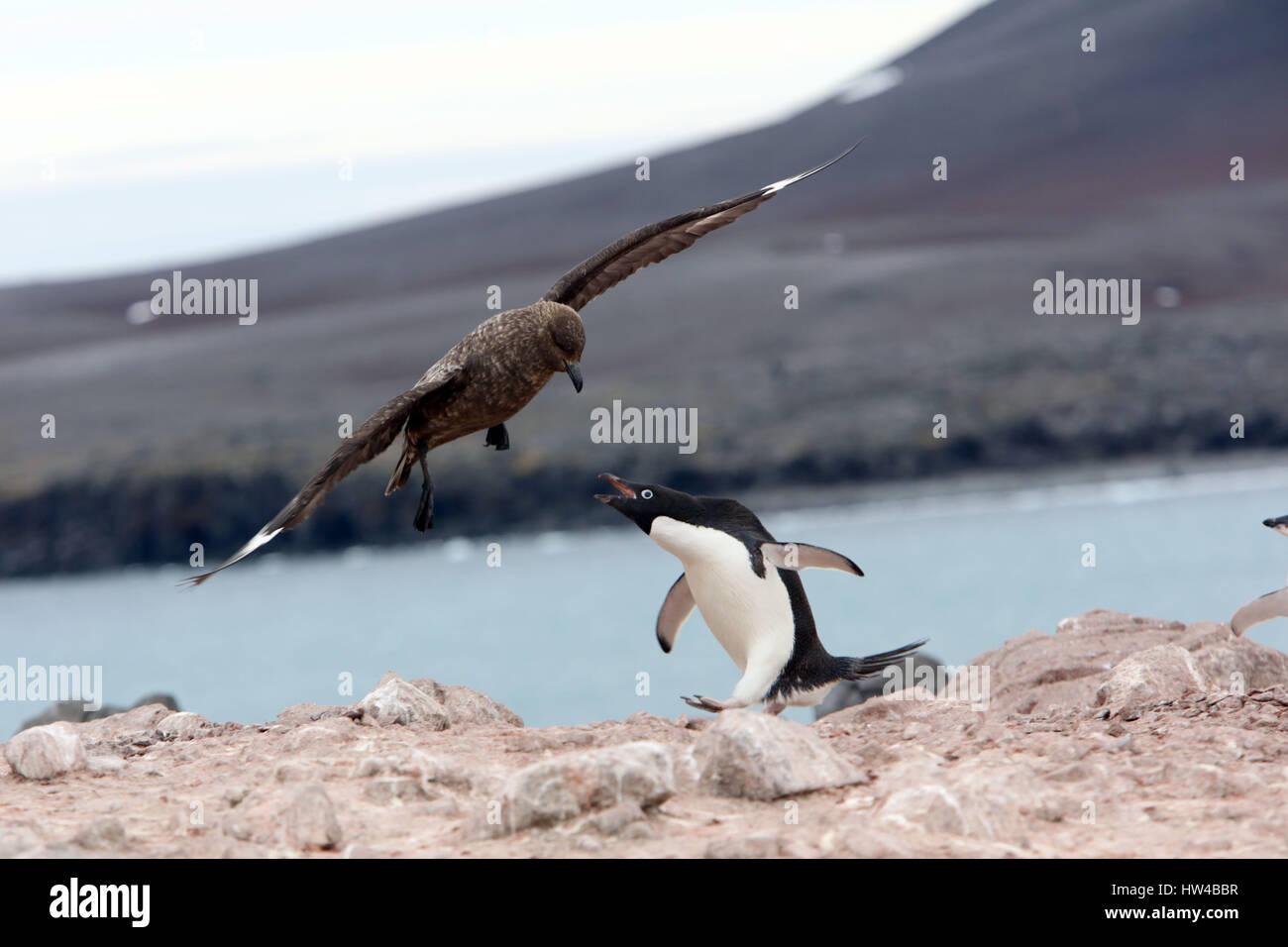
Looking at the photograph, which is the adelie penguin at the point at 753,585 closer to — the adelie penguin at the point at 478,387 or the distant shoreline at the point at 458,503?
the adelie penguin at the point at 478,387

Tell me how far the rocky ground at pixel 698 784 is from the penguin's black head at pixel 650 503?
4.42 feet

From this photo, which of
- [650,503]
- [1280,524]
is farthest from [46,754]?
[1280,524]

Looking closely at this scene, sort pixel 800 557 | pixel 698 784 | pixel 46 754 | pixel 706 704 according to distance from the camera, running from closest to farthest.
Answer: pixel 698 784 → pixel 46 754 → pixel 706 704 → pixel 800 557

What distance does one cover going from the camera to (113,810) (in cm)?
566

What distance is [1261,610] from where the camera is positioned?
7.25 meters

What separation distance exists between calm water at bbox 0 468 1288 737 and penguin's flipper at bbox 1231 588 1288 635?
5.67 meters

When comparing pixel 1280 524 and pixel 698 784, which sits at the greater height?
pixel 1280 524

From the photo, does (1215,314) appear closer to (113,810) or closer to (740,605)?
(740,605)

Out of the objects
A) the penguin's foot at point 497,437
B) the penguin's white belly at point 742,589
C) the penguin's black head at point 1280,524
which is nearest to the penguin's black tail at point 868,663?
the penguin's white belly at point 742,589

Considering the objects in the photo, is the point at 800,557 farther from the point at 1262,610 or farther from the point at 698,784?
the point at 698,784

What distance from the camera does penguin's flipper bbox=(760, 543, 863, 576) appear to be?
7.95m

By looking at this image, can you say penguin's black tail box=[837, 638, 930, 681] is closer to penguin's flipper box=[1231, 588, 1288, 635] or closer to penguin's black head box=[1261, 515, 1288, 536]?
penguin's flipper box=[1231, 588, 1288, 635]

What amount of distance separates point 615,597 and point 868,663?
22.7m
